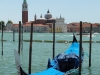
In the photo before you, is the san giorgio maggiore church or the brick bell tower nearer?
the brick bell tower

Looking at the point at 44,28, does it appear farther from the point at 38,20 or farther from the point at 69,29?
the point at 69,29

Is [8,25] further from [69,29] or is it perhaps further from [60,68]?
[60,68]

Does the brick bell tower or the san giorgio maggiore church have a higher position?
the brick bell tower

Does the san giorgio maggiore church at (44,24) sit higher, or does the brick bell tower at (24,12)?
the brick bell tower at (24,12)

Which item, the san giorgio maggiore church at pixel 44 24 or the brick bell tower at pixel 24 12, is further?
the san giorgio maggiore church at pixel 44 24

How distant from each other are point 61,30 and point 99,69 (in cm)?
9699

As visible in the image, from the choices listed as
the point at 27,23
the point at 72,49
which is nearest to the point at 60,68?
the point at 72,49

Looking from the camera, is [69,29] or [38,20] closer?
[38,20]

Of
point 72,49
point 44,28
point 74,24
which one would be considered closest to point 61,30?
point 44,28

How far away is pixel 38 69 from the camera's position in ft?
43.4

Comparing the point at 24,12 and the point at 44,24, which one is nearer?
the point at 24,12

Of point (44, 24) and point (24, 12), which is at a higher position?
point (24, 12)

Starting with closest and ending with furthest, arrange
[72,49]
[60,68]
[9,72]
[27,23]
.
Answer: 1. [60,68]
2. [9,72]
3. [72,49]
4. [27,23]

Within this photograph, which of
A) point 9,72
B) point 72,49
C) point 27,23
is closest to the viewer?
point 9,72
